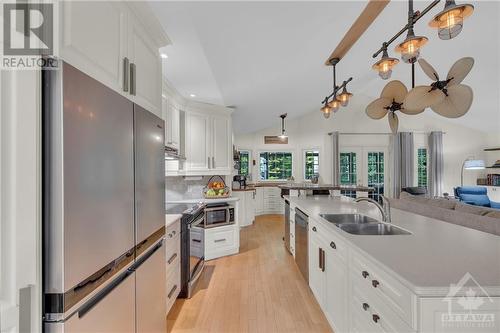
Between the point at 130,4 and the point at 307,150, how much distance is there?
6.39 m

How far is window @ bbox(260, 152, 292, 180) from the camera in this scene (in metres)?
7.27

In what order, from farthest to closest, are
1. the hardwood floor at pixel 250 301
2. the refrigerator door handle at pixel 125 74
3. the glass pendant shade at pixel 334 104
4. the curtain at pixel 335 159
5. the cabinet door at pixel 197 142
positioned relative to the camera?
the curtain at pixel 335 159 → the cabinet door at pixel 197 142 → the glass pendant shade at pixel 334 104 → the hardwood floor at pixel 250 301 → the refrigerator door handle at pixel 125 74

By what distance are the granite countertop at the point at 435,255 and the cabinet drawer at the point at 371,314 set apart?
20 centimetres

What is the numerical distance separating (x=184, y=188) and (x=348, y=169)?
5.11 meters

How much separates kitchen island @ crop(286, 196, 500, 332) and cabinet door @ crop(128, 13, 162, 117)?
1.60 m

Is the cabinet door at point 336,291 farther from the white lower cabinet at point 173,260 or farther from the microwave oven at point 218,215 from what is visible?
the microwave oven at point 218,215

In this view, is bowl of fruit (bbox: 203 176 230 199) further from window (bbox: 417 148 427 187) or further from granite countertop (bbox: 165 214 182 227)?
window (bbox: 417 148 427 187)

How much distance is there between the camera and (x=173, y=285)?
7.31 feet

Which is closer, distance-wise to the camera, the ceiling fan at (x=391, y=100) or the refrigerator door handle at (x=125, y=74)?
the refrigerator door handle at (x=125, y=74)

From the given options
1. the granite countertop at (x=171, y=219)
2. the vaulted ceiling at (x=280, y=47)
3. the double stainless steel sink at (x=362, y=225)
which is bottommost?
the double stainless steel sink at (x=362, y=225)

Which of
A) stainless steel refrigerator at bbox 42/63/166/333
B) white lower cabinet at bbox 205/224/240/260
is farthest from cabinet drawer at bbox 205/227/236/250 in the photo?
stainless steel refrigerator at bbox 42/63/166/333

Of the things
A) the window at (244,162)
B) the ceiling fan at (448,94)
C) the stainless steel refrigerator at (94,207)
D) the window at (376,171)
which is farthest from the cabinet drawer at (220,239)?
the window at (376,171)

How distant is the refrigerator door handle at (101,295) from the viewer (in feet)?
2.97

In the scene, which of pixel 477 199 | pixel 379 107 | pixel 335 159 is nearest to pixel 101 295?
pixel 379 107
